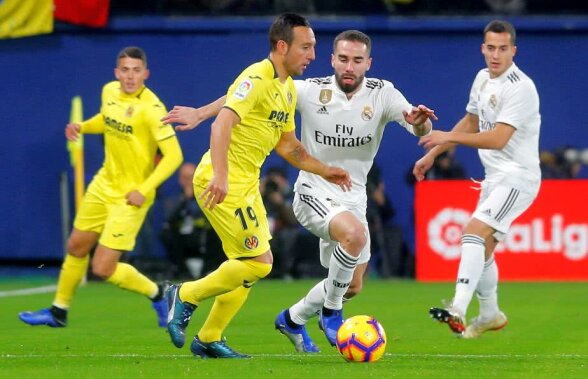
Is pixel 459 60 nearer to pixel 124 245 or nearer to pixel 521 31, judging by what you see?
pixel 521 31

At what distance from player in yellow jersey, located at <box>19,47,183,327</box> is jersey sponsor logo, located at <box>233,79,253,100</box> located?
3.54 m

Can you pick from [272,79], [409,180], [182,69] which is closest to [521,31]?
[409,180]

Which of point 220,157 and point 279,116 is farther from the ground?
point 279,116

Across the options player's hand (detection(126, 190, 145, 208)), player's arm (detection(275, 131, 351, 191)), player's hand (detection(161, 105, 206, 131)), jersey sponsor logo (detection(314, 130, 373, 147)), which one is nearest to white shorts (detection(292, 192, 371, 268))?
player's arm (detection(275, 131, 351, 191))

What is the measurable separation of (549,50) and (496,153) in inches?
405

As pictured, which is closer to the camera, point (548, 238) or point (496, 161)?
point (496, 161)

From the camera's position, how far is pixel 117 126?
41.0 feet

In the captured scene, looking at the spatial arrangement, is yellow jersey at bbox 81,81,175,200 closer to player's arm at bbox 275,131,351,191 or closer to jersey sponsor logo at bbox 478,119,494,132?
jersey sponsor logo at bbox 478,119,494,132

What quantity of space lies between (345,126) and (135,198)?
8.84ft

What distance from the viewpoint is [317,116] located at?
10234 millimetres

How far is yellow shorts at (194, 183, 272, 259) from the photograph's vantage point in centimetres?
883

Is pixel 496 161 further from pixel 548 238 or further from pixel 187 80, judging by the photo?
pixel 187 80

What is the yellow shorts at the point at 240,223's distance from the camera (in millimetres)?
8828

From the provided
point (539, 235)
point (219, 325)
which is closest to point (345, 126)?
point (219, 325)
